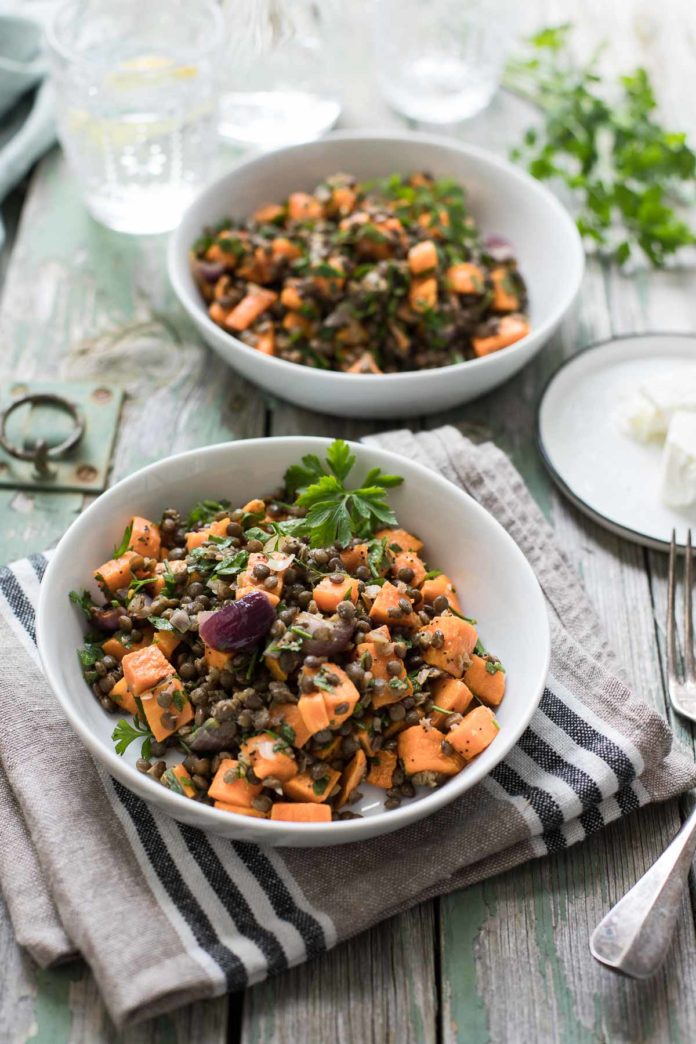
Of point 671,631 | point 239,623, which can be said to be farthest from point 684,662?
point 239,623

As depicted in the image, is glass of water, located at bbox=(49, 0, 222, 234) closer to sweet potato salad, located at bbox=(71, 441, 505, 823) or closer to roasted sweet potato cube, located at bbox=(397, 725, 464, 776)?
sweet potato salad, located at bbox=(71, 441, 505, 823)

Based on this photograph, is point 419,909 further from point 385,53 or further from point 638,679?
point 385,53

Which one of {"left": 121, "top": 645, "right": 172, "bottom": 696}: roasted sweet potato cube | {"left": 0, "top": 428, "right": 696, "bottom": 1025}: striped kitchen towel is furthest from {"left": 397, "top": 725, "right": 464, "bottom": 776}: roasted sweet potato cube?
{"left": 121, "top": 645, "right": 172, "bottom": 696}: roasted sweet potato cube

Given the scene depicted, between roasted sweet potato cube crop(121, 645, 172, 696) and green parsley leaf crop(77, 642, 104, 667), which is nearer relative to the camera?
roasted sweet potato cube crop(121, 645, 172, 696)

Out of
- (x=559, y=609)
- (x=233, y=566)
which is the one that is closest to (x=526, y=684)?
(x=559, y=609)

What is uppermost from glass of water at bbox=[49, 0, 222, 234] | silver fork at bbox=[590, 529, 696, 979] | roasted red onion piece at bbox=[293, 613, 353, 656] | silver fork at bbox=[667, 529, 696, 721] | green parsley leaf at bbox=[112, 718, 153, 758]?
glass of water at bbox=[49, 0, 222, 234]

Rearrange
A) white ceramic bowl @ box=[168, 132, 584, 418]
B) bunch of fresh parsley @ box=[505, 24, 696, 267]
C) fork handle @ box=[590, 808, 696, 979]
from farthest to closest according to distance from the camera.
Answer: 1. bunch of fresh parsley @ box=[505, 24, 696, 267]
2. white ceramic bowl @ box=[168, 132, 584, 418]
3. fork handle @ box=[590, 808, 696, 979]

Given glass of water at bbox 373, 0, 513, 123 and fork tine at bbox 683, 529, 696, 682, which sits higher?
glass of water at bbox 373, 0, 513, 123
